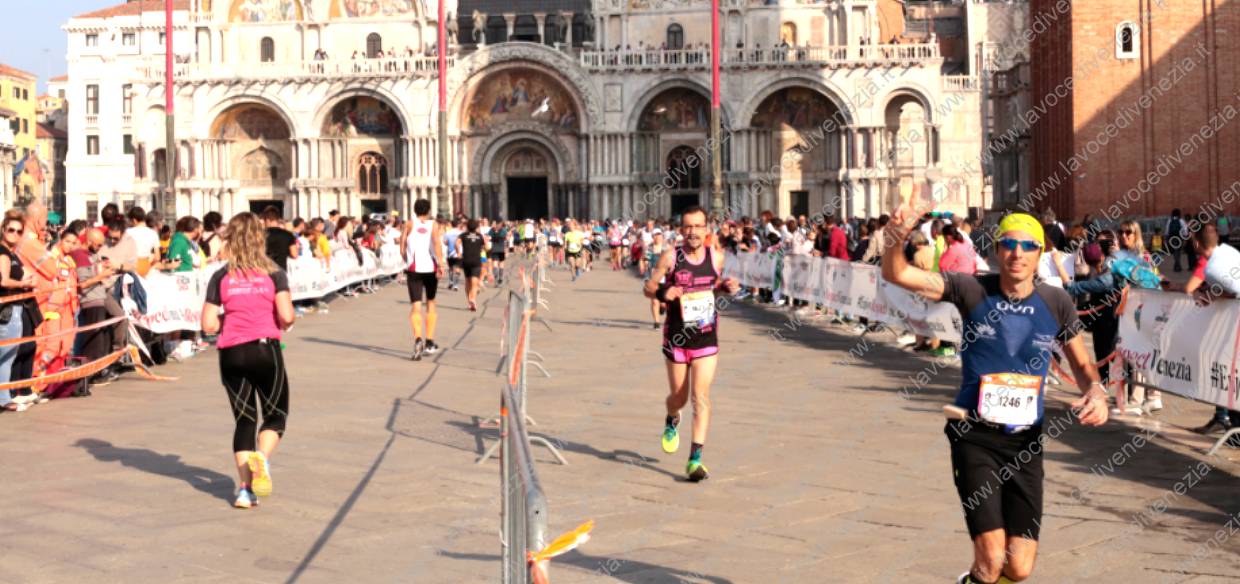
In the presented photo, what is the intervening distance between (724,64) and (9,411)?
147 ft

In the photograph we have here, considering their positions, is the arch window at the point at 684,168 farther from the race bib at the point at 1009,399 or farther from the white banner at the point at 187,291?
the race bib at the point at 1009,399

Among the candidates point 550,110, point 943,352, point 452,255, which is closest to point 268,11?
point 550,110

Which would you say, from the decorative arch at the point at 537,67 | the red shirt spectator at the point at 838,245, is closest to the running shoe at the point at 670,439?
the red shirt spectator at the point at 838,245

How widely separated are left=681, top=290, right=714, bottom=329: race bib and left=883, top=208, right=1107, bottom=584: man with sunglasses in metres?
3.64

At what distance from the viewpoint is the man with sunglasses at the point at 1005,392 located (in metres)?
5.47

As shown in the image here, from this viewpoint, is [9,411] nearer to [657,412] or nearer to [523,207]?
[657,412]

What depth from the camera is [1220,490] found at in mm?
8875

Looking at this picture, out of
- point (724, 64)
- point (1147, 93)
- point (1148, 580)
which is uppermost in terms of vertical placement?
point (724, 64)

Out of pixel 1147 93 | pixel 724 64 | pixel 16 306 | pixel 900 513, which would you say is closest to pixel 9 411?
pixel 16 306

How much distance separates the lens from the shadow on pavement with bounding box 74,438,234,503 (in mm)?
9094

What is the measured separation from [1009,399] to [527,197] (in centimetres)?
5528

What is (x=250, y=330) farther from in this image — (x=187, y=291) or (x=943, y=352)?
(x=943, y=352)

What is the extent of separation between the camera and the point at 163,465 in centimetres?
983

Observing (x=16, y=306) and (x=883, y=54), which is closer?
(x=16, y=306)
